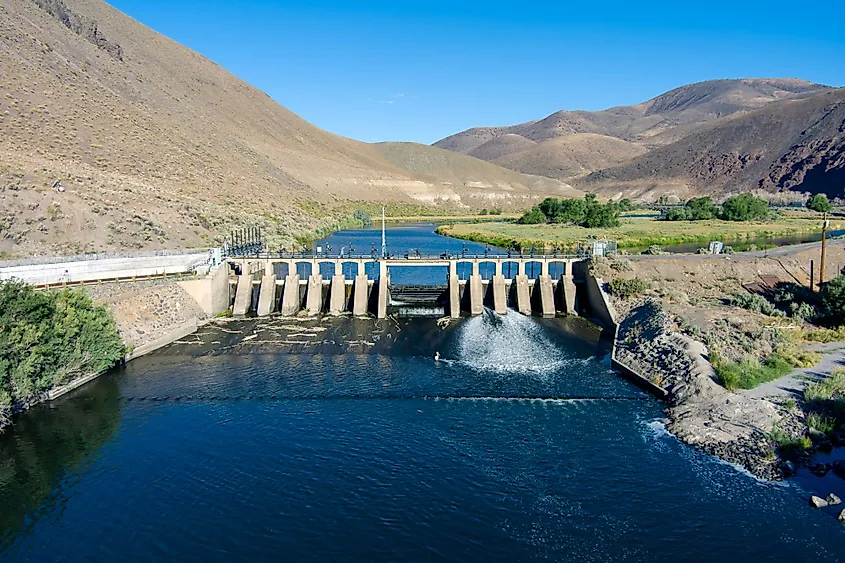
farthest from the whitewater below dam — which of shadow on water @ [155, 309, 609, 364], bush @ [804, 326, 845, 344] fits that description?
bush @ [804, 326, 845, 344]

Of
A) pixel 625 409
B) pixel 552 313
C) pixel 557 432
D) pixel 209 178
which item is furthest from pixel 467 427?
pixel 209 178

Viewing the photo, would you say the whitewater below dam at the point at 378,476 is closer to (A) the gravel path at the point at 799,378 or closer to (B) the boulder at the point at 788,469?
(B) the boulder at the point at 788,469

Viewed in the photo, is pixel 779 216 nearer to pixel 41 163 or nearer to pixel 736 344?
pixel 736 344

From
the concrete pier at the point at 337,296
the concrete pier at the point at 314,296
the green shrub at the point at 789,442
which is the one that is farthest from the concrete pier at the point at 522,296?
the green shrub at the point at 789,442

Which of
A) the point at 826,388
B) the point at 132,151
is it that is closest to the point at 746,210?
the point at 826,388

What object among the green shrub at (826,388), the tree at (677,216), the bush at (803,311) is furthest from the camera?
the tree at (677,216)

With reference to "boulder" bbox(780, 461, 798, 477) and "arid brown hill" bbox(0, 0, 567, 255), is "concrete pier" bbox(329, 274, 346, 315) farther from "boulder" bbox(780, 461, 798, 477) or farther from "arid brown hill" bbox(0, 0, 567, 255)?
"boulder" bbox(780, 461, 798, 477)

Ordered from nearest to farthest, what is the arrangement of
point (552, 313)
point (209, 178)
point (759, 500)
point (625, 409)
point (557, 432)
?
point (759, 500)
point (557, 432)
point (625, 409)
point (552, 313)
point (209, 178)
